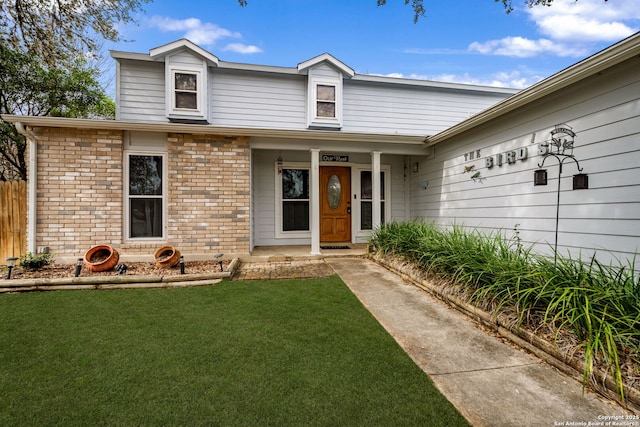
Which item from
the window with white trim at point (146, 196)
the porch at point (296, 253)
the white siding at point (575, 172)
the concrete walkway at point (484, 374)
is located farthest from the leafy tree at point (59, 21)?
the white siding at point (575, 172)

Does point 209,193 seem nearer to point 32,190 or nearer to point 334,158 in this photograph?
point 32,190

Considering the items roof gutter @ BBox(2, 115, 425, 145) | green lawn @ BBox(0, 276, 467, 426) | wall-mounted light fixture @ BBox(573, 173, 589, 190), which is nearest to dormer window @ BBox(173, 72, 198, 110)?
roof gutter @ BBox(2, 115, 425, 145)

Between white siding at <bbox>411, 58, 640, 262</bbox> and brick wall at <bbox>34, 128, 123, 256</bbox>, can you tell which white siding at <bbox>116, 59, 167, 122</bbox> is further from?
white siding at <bbox>411, 58, 640, 262</bbox>

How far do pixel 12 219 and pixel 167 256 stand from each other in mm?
3021

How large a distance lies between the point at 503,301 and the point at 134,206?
246 inches

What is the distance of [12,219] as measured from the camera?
556 centimetres

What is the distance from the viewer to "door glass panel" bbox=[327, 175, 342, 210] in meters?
7.93

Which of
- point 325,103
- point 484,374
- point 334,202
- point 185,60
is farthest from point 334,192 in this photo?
point 484,374

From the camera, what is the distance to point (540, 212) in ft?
13.7

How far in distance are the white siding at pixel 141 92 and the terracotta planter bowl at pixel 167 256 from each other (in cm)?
371

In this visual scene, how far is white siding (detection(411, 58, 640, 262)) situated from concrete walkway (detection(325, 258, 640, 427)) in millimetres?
1886

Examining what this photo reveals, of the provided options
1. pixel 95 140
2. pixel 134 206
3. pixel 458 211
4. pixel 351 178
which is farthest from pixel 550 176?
pixel 95 140

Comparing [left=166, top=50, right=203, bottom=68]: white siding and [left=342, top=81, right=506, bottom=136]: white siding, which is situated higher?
[left=166, top=50, right=203, bottom=68]: white siding

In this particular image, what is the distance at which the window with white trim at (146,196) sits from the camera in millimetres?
5793
